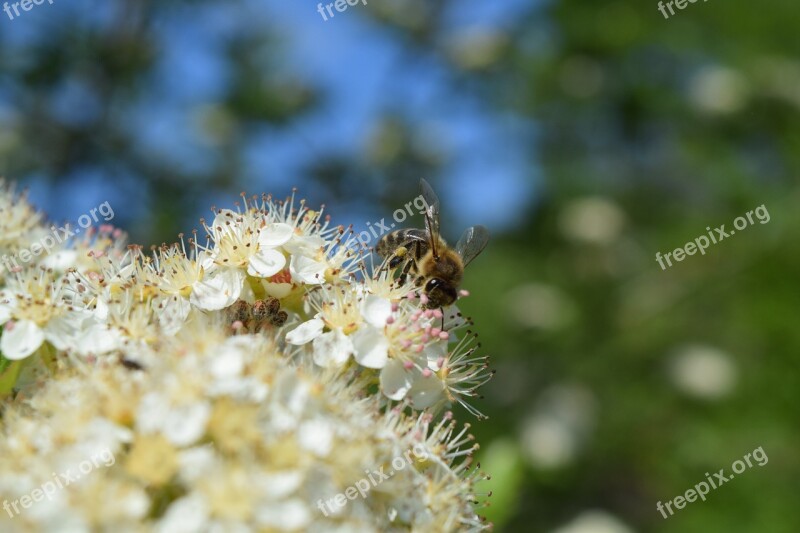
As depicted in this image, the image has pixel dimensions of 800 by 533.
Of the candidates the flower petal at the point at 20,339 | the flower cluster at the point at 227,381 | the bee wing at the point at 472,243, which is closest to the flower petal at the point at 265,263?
the flower cluster at the point at 227,381

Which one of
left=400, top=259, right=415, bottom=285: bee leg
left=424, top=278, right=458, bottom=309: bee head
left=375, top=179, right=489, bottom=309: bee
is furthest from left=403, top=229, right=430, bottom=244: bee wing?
left=424, top=278, right=458, bottom=309: bee head

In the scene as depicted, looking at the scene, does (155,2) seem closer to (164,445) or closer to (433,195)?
(433,195)

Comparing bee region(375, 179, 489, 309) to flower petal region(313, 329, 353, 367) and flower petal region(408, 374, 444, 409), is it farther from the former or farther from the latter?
flower petal region(313, 329, 353, 367)

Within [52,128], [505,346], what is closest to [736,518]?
A: [505,346]

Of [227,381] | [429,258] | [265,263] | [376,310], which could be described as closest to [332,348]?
[376,310]

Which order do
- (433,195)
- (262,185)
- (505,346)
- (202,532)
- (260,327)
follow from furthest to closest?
(505,346), (262,185), (433,195), (260,327), (202,532)

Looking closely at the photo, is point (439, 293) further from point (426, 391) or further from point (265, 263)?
point (265, 263)
